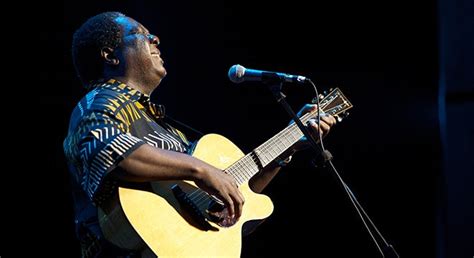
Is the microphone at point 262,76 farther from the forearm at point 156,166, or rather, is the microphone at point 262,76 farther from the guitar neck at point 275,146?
the forearm at point 156,166

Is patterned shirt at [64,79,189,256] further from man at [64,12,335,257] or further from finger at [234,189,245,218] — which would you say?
finger at [234,189,245,218]

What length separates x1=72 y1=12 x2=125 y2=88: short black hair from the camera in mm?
2850

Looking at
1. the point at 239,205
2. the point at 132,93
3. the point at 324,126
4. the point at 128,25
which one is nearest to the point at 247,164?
the point at 239,205

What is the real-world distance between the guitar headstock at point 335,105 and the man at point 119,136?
0.81 ft

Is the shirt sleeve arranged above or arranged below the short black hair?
below

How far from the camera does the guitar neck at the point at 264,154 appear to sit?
8.93 feet

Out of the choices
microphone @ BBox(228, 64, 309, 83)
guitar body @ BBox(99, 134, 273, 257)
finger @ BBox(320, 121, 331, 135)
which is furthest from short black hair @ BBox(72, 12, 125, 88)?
finger @ BBox(320, 121, 331, 135)

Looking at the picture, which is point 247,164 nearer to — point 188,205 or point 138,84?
point 188,205

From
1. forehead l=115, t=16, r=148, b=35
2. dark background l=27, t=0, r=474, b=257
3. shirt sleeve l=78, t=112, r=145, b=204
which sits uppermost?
forehead l=115, t=16, r=148, b=35

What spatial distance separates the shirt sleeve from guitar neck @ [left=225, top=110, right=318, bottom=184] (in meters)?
0.62

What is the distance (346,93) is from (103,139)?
2652mm

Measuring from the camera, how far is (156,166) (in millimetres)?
2205

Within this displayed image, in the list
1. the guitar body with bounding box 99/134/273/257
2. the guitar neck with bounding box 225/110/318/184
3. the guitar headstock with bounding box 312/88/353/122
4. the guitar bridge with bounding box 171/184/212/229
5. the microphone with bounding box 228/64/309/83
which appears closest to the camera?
the guitar body with bounding box 99/134/273/257

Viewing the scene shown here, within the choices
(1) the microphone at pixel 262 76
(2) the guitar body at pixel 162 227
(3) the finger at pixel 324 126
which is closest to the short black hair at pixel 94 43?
(1) the microphone at pixel 262 76
